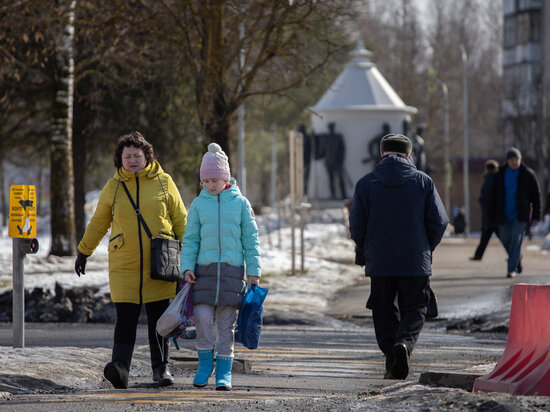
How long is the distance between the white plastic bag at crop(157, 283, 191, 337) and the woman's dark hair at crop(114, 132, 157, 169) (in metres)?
1.00

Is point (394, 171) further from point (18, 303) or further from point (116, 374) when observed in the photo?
point (18, 303)

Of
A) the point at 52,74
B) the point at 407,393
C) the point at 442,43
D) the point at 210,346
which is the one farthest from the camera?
the point at 442,43

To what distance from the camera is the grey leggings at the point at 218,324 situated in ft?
24.5

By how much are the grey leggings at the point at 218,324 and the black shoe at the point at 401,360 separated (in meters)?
1.15

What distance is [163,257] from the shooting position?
25.0 feet

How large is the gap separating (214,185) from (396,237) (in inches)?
58.2

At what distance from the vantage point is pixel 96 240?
310 inches

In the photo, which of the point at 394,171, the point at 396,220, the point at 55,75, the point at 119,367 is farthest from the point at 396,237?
the point at 55,75

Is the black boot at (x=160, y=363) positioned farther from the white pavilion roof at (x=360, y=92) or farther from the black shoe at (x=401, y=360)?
the white pavilion roof at (x=360, y=92)

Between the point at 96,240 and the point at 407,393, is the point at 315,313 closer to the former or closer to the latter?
the point at 96,240

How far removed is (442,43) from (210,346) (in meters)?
71.3

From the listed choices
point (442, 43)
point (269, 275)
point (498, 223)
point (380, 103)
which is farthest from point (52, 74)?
point (442, 43)

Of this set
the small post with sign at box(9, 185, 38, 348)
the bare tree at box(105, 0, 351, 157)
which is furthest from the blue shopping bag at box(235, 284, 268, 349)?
the bare tree at box(105, 0, 351, 157)

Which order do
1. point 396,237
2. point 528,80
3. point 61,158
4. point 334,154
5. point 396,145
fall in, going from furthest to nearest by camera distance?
point 528,80 < point 334,154 < point 61,158 < point 396,145 < point 396,237
